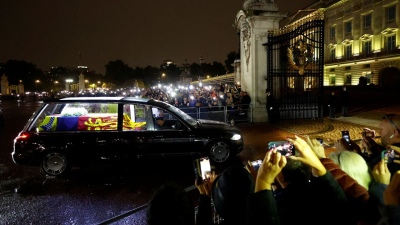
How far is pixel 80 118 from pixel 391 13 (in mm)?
47325

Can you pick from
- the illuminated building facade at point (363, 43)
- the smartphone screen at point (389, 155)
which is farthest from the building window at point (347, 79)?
the smartphone screen at point (389, 155)

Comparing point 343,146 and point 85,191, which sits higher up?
point 343,146

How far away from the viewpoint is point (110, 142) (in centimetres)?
703

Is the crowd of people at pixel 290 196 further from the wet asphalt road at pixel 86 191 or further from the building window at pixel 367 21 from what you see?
the building window at pixel 367 21

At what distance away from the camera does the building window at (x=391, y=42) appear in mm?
41875

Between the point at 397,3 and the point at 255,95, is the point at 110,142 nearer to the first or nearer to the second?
the point at 255,95

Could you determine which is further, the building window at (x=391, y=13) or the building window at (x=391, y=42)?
the building window at (x=391, y=42)

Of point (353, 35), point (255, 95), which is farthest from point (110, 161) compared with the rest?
point (353, 35)

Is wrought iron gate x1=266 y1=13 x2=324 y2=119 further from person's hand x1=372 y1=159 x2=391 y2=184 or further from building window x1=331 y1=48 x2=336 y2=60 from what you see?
building window x1=331 y1=48 x2=336 y2=60

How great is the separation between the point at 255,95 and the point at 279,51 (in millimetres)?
2235

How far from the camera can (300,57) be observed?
13250 millimetres

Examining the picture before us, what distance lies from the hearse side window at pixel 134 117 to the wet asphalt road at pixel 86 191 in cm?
88

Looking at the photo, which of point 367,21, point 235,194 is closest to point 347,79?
point 367,21

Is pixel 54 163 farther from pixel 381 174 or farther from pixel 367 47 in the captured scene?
pixel 367 47
